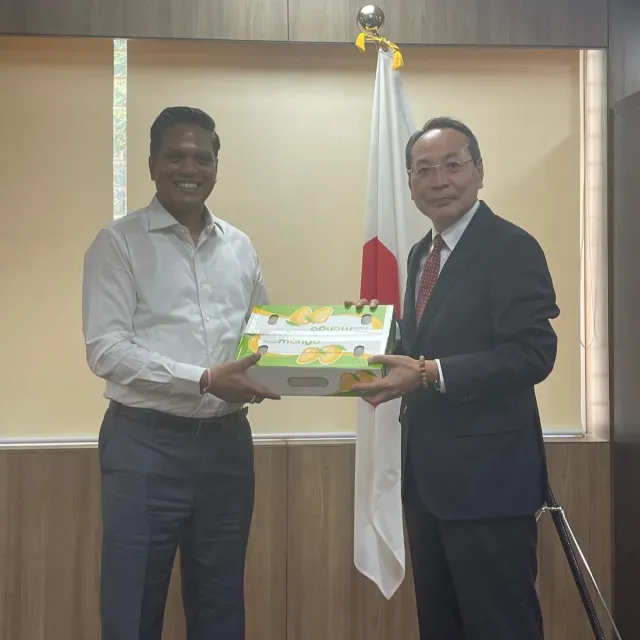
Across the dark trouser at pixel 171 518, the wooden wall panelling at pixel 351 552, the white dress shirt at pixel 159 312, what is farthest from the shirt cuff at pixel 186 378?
the wooden wall panelling at pixel 351 552

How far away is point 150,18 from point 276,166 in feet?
2.24

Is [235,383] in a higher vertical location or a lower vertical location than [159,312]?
lower

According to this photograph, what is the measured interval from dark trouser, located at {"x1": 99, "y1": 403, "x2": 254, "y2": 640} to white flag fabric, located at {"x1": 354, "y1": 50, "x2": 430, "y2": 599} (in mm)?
571

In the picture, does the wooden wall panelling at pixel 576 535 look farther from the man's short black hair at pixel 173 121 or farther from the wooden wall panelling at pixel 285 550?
the man's short black hair at pixel 173 121

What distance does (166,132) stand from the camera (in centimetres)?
209

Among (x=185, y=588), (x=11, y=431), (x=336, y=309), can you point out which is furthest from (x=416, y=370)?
(x=11, y=431)

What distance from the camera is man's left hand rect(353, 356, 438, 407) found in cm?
174

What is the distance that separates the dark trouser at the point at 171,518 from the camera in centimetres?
194

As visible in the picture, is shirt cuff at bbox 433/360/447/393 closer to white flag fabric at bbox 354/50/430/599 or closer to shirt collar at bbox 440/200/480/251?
shirt collar at bbox 440/200/480/251

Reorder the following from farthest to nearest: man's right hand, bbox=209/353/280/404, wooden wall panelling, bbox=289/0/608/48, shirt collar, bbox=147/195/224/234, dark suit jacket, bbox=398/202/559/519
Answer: wooden wall panelling, bbox=289/0/608/48 → shirt collar, bbox=147/195/224/234 → man's right hand, bbox=209/353/280/404 → dark suit jacket, bbox=398/202/559/519

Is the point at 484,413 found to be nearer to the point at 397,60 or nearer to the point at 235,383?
the point at 235,383

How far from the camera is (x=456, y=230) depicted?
74.6 inches

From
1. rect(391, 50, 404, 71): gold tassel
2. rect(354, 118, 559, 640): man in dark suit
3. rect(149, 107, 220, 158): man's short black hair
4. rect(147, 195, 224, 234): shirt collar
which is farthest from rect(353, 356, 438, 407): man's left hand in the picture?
rect(391, 50, 404, 71): gold tassel

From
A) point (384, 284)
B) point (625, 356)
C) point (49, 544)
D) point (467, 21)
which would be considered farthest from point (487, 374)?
point (49, 544)
